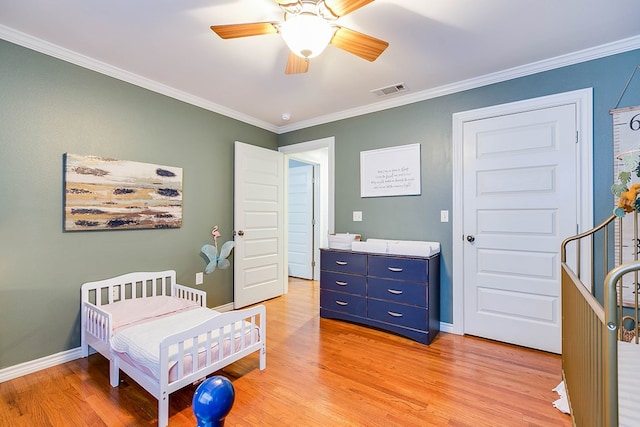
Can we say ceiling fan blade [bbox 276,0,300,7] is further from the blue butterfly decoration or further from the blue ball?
the blue butterfly decoration

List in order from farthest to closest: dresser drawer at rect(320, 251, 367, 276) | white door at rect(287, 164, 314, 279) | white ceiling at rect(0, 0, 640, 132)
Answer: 1. white door at rect(287, 164, 314, 279)
2. dresser drawer at rect(320, 251, 367, 276)
3. white ceiling at rect(0, 0, 640, 132)

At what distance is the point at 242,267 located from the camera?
11.7ft

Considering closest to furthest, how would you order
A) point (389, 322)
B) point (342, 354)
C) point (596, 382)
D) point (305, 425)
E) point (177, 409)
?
point (596, 382), point (305, 425), point (177, 409), point (342, 354), point (389, 322)

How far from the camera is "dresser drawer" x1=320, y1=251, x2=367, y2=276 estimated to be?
118 inches

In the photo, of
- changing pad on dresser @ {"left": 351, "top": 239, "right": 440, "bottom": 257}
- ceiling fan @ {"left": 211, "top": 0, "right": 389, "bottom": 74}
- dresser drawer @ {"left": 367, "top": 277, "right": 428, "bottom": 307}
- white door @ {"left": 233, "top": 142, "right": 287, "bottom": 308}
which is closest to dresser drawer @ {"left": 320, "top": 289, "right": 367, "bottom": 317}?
dresser drawer @ {"left": 367, "top": 277, "right": 428, "bottom": 307}

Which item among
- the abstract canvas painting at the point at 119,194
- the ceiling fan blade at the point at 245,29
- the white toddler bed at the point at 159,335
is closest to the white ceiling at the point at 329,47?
the ceiling fan blade at the point at 245,29

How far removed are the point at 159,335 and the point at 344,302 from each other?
179 centimetres

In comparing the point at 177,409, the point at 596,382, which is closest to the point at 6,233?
the point at 177,409

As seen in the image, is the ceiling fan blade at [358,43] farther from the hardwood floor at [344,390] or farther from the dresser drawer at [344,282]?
the hardwood floor at [344,390]

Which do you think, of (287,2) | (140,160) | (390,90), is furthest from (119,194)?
(390,90)

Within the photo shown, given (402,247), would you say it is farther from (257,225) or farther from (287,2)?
(287,2)

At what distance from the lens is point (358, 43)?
1748 mm

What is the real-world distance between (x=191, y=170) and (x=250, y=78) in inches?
45.5

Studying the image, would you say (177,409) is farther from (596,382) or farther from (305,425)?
(596,382)
